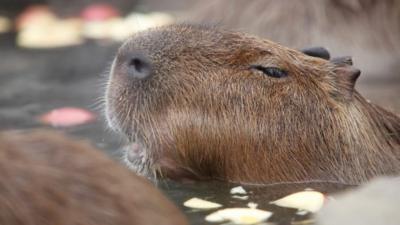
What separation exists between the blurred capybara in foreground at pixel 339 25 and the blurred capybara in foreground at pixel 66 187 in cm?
261

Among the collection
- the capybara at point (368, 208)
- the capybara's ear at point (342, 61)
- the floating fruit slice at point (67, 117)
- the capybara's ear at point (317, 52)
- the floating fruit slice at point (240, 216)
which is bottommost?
the capybara at point (368, 208)

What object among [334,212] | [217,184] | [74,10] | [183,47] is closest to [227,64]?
[183,47]

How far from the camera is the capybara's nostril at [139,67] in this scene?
3.63 m

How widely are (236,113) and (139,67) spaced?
33 cm

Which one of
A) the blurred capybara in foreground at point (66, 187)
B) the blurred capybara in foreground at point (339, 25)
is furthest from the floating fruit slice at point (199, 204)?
the blurred capybara in foreground at point (339, 25)

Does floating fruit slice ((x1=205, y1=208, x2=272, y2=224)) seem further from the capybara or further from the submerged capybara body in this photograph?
the submerged capybara body

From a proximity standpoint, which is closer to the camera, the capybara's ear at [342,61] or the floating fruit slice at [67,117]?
the capybara's ear at [342,61]

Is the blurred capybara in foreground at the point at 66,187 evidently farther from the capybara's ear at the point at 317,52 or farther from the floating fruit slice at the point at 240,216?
the capybara's ear at the point at 317,52

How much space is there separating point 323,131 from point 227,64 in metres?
0.37

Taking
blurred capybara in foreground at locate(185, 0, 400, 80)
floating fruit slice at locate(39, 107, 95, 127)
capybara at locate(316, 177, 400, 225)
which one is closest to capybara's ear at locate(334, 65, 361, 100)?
capybara at locate(316, 177, 400, 225)

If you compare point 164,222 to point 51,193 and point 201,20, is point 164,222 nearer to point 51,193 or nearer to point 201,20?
point 51,193

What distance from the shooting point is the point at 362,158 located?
3717mm

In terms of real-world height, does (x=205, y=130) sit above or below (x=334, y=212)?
above

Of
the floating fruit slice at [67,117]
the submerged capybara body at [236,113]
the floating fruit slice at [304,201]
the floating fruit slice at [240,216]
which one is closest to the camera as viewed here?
the floating fruit slice at [240,216]
